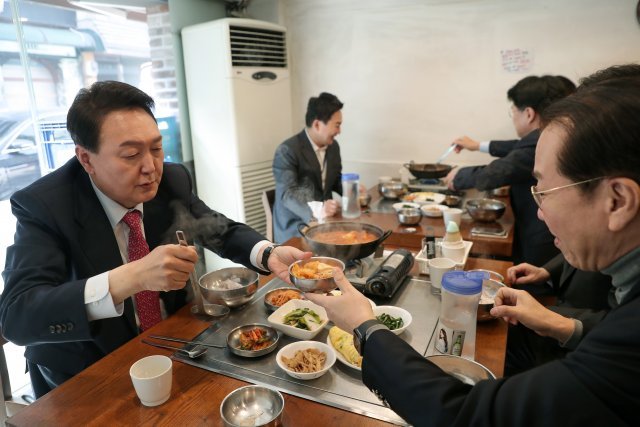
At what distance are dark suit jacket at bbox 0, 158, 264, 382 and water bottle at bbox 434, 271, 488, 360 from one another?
1.16 m

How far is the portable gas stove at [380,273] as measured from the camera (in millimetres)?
1727

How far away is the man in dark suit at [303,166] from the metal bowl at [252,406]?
7.33 feet

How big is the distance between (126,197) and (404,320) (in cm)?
116

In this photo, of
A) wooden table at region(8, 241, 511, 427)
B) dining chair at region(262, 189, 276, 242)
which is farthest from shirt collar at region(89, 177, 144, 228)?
dining chair at region(262, 189, 276, 242)

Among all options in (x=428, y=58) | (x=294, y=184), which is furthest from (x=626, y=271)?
(x=428, y=58)

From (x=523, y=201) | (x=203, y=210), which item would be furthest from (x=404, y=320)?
(x=523, y=201)

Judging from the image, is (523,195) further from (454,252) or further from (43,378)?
(43,378)

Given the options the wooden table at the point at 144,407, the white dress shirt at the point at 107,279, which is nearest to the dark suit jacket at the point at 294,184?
the white dress shirt at the point at 107,279

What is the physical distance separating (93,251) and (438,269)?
1369 mm

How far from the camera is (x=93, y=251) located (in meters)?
1.61

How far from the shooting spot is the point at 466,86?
430 centimetres

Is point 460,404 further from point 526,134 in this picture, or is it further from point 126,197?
point 526,134

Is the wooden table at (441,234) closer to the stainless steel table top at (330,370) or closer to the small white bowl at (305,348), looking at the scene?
the stainless steel table top at (330,370)

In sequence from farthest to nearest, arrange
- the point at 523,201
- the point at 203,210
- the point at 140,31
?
1. the point at 140,31
2. the point at 523,201
3. the point at 203,210
